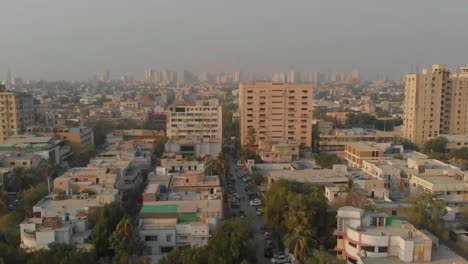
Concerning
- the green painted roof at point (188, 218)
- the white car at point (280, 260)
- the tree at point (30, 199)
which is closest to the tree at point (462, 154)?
the white car at point (280, 260)

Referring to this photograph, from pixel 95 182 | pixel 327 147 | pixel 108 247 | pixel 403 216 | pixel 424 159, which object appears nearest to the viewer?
pixel 108 247

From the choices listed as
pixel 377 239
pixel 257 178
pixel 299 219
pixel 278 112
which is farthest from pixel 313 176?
pixel 278 112

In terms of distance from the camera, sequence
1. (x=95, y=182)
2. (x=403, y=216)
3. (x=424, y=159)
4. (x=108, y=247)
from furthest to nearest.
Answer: (x=424, y=159), (x=95, y=182), (x=403, y=216), (x=108, y=247)

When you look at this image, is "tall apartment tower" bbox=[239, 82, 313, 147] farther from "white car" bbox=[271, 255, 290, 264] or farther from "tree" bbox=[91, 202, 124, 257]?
"tree" bbox=[91, 202, 124, 257]

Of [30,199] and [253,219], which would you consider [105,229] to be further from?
[253,219]

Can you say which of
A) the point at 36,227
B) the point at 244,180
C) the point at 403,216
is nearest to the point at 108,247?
the point at 36,227

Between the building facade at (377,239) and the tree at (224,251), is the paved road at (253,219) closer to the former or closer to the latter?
the tree at (224,251)

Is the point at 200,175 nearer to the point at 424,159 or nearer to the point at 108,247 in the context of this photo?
the point at 108,247
